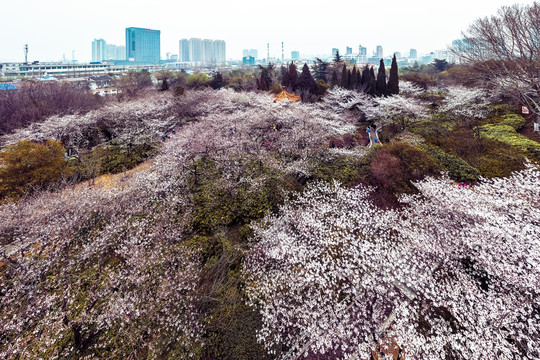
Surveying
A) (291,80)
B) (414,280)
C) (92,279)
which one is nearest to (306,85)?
(291,80)

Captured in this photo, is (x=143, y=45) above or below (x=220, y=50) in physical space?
below

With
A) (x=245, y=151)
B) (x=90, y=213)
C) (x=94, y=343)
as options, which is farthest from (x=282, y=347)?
(x=245, y=151)

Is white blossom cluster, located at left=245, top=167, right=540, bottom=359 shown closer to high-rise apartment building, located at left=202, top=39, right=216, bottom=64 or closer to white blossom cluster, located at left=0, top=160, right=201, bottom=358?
white blossom cluster, located at left=0, top=160, right=201, bottom=358

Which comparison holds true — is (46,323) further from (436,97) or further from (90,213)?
(436,97)

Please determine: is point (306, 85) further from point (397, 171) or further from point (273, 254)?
point (273, 254)

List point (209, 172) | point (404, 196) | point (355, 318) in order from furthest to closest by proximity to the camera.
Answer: point (209, 172) → point (404, 196) → point (355, 318)

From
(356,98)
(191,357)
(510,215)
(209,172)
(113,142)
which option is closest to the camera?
(191,357)

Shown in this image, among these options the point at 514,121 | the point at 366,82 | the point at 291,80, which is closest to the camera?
the point at 514,121
